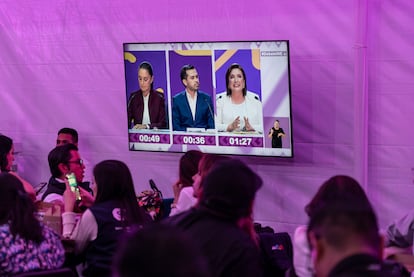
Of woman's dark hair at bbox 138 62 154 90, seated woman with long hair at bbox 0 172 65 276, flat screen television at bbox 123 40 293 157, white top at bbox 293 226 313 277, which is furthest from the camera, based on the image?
woman's dark hair at bbox 138 62 154 90

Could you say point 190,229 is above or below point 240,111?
below

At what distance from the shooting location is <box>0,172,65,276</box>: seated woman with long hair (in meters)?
3.28

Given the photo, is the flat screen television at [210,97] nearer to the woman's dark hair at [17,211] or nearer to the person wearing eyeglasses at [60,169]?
the person wearing eyeglasses at [60,169]

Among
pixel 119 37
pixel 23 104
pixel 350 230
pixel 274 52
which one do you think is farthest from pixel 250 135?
pixel 350 230

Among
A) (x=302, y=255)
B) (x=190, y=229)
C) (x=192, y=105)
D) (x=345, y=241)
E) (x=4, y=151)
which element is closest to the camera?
(x=345, y=241)

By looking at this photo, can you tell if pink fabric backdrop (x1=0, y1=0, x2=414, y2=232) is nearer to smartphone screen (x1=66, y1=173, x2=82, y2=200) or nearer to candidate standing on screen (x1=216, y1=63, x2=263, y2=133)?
candidate standing on screen (x1=216, y1=63, x2=263, y2=133)

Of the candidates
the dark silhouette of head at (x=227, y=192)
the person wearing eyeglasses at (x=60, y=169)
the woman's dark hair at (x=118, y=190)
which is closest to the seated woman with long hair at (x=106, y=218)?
the woman's dark hair at (x=118, y=190)

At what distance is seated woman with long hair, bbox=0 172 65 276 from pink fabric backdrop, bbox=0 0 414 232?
244cm

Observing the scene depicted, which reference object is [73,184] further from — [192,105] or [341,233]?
[341,233]

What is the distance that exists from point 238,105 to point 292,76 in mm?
427

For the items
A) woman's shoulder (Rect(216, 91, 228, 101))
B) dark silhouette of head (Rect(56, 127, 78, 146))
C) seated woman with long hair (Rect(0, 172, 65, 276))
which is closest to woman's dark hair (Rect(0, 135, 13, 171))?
dark silhouette of head (Rect(56, 127, 78, 146))

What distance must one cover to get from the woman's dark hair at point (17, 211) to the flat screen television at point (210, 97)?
7.49 feet

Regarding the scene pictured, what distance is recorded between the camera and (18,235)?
3299mm

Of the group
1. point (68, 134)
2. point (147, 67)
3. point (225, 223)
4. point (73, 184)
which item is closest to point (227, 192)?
point (225, 223)
